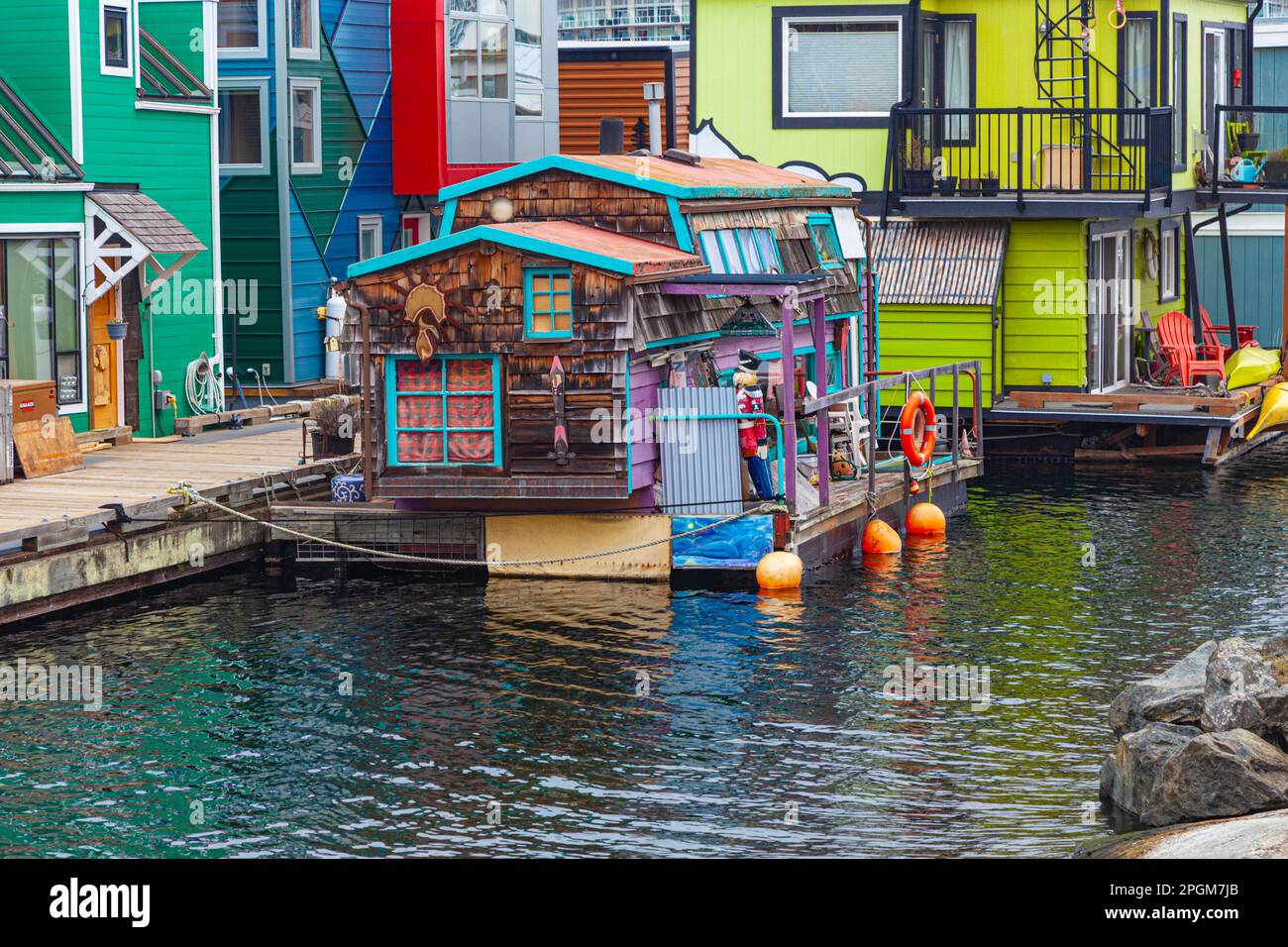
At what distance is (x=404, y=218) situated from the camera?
38.5 m

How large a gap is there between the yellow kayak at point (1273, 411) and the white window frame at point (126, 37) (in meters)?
18.0

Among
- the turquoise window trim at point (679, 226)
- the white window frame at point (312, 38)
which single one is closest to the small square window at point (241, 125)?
the white window frame at point (312, 38)

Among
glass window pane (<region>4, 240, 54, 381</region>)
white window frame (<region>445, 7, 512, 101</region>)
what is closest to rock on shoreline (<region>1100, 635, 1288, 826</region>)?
glass window pane (<region>4, 240, 54, 381</region>)

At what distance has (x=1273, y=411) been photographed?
32500mm

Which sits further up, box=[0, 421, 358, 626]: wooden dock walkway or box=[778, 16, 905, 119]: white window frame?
box=[778, 16, 905, 119]: white window frame

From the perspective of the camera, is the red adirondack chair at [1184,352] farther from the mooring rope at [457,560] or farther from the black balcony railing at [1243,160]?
the mooring rope at [457,560]

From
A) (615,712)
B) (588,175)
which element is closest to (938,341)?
(588,175)

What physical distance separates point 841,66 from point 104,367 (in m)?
13.5

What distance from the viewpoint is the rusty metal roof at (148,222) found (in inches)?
1094

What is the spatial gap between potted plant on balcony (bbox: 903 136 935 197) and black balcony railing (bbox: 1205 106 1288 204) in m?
5.61

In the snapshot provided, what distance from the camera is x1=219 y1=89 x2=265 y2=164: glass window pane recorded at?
34.6 m

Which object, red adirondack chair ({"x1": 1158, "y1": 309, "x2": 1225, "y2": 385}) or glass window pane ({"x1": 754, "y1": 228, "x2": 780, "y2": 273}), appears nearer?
glass window pane ({"x1": 754, "y1": 228, "x2": 780, "y2": 273})

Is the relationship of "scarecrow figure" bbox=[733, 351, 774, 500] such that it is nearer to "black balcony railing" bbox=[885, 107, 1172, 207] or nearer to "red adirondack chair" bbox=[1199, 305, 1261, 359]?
"black balcony railing" bbox=[885, 107, 1172, 207]
